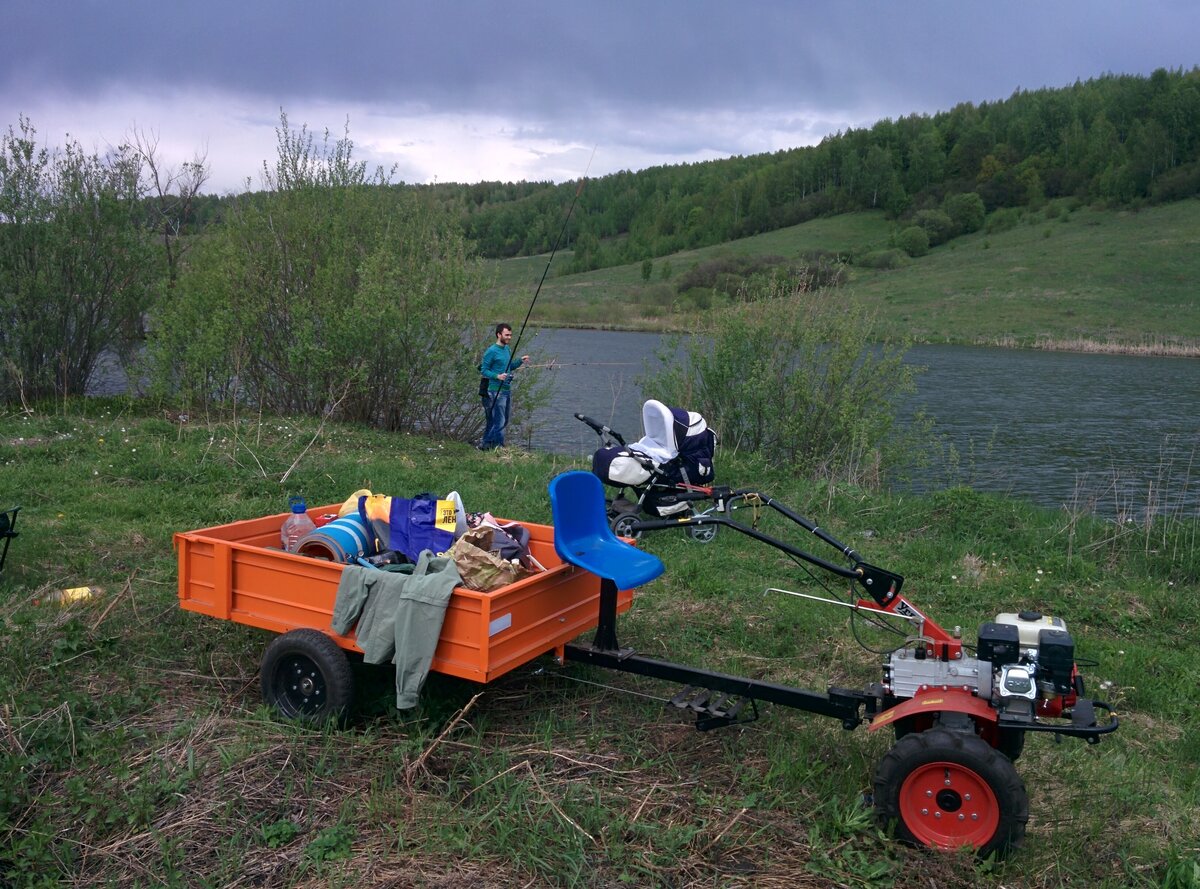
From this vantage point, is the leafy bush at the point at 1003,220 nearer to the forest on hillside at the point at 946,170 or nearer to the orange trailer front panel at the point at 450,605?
the forest on hillside at the point at 946,170

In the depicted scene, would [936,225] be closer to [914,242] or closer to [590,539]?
[914,242]

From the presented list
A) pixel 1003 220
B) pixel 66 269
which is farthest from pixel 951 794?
pixel 1003 220

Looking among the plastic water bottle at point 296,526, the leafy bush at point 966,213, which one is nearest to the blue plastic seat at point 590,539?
the plastic water bottle at point 296,526

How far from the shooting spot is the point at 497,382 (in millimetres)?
13578

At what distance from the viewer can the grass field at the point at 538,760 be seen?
11.5 feet

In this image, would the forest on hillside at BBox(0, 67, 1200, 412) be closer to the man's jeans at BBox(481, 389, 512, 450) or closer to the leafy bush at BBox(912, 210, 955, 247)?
the man's jeans at BBox(481, 389, 512, 450)

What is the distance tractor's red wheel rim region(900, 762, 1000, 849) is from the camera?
11.8ft

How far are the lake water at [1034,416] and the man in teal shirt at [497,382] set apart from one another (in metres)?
0.99

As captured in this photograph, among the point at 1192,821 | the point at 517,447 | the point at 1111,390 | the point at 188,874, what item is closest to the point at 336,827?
the point at 188,874

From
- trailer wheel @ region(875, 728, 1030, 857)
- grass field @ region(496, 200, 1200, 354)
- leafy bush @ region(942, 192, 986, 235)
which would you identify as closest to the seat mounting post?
trailer wheel @ region(875, 728, 1030, 857)

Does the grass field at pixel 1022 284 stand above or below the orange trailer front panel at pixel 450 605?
above

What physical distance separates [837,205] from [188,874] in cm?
9523

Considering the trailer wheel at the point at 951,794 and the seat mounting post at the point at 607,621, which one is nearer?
the trailer wheel at the point at 951,794

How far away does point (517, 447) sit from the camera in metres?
14.4
